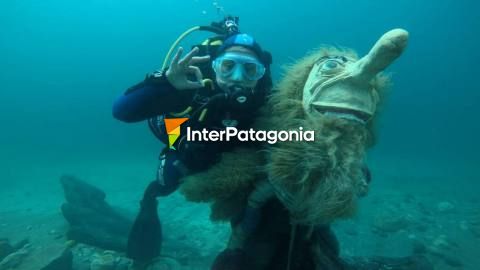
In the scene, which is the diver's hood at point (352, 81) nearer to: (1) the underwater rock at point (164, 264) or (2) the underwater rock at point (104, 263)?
(1) the underwater rock at point (164, 264)

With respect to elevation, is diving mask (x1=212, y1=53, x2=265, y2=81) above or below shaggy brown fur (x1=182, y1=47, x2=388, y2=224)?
above

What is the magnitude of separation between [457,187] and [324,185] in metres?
19.2

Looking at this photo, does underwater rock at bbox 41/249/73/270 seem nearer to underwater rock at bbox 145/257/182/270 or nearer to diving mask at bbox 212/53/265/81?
underwater rock at bbox 145/257/182/270

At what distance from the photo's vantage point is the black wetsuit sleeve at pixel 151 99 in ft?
8.95

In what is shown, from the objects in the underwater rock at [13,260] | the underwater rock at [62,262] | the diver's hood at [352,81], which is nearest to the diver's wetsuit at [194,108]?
the diver's hood at [352,81]

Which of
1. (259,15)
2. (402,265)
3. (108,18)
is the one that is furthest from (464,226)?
(108,18)

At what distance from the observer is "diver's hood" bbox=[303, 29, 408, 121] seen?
5.17 ft

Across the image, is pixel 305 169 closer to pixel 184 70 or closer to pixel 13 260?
pixel 184 70

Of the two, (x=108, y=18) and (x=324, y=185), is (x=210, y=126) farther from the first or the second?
(x=108, y=18)

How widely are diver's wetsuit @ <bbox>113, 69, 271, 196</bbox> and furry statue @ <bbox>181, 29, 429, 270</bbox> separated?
119mm

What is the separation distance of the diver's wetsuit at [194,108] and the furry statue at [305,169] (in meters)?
0.12

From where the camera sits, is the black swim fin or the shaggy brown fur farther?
the black swim fin

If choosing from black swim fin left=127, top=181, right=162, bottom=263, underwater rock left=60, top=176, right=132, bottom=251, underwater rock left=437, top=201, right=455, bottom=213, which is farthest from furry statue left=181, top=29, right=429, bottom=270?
underwater rock left=437, top=201, right=455, bottom=213

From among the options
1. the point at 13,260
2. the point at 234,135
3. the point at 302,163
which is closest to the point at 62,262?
the point at 13,260
